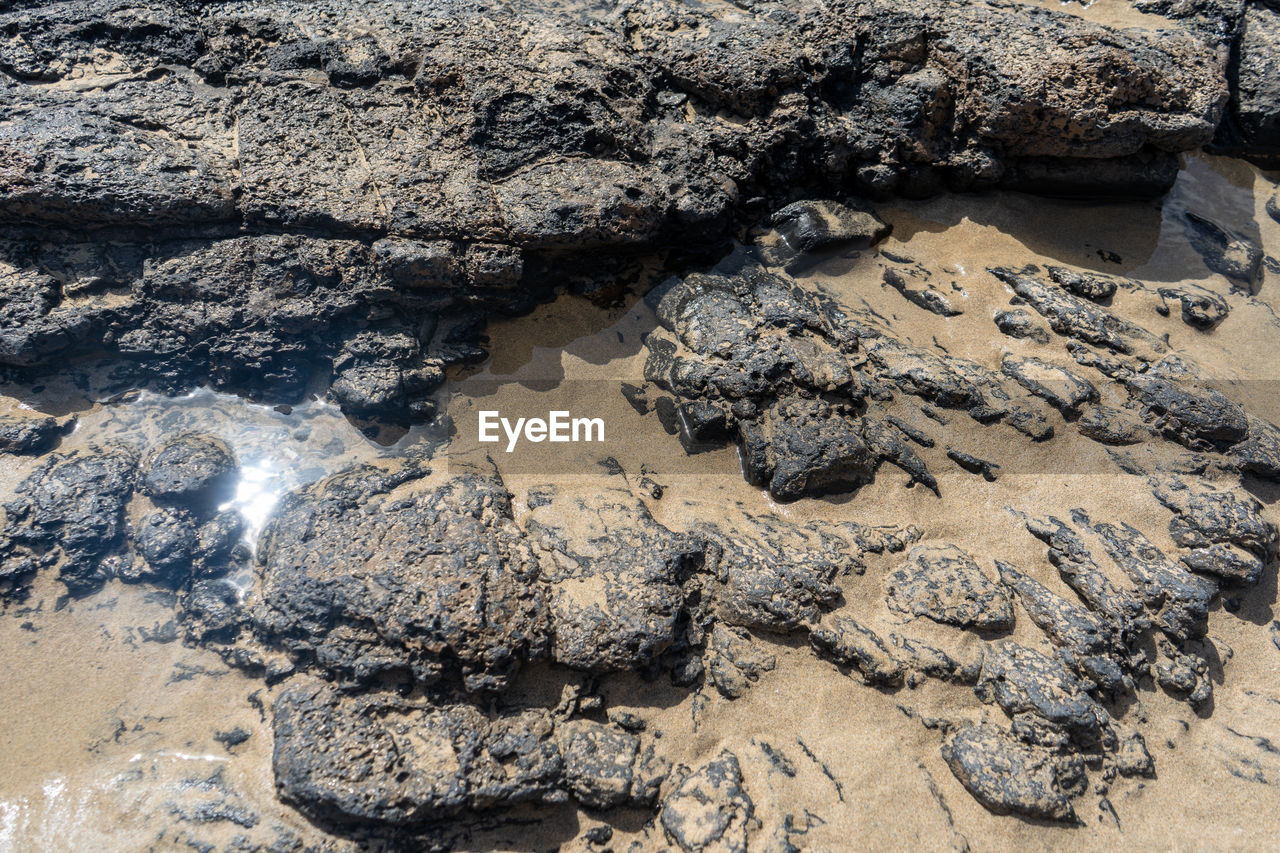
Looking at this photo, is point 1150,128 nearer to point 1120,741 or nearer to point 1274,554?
point 1274,554

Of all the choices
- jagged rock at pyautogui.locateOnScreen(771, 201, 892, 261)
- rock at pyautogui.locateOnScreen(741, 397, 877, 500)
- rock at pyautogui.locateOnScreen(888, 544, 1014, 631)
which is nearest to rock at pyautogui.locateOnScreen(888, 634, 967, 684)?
rock at pyautogui.locateOnScreen(888, 544, 1014, 631)

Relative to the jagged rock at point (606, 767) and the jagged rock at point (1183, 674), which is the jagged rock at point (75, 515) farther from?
the jagged rock at point (1183, 674)

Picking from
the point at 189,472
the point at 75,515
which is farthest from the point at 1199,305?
the point at 75,515

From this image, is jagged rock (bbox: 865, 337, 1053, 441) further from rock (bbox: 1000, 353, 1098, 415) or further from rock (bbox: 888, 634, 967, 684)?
rock (bbox: 888, 634, 967, 684)

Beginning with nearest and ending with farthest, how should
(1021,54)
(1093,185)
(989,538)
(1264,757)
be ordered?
(1264,757)
(989,538)
(1021,54)
(1093,185)

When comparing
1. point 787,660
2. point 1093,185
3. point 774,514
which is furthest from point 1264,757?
point 1093,185

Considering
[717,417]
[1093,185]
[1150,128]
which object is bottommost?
[717,417]
